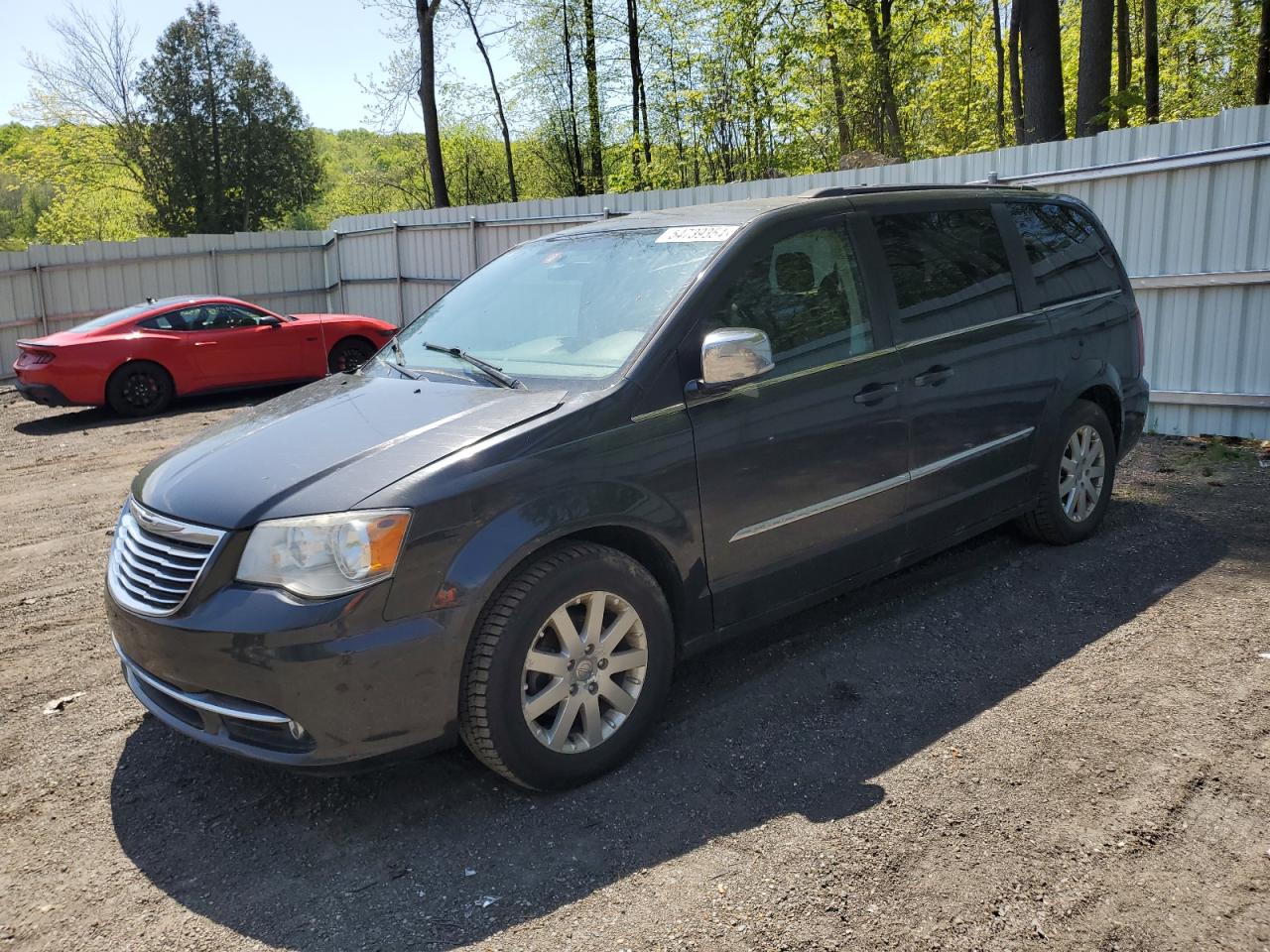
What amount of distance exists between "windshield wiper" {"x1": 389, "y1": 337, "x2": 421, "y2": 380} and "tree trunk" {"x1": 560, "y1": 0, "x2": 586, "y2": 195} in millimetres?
35501

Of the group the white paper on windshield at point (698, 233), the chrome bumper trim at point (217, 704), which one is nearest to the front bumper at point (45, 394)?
the chrome bumper trim at point (217, 704)

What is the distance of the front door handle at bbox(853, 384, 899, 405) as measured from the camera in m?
4.31

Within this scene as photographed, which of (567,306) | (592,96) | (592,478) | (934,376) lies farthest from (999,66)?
(592,478)

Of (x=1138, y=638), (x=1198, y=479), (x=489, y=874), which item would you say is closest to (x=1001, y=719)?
(x=1138, y=638)

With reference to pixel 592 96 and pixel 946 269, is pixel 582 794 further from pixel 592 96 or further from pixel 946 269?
pixel 592 96

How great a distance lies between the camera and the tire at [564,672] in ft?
10.6

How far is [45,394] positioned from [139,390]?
1.05 metres

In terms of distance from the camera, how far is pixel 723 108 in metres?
30.7

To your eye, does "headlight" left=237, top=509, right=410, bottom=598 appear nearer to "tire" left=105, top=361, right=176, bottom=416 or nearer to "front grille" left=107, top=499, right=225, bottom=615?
"front grille" left=107, top=499, right=225, bottom=615

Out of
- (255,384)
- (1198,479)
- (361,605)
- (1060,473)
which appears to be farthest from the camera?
(255,384)

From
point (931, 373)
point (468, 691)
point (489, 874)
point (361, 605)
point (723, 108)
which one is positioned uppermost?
point (723, 108)

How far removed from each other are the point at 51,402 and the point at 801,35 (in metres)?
21.3

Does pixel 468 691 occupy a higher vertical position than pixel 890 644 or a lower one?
higher

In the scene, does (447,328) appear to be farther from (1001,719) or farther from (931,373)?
(1001,719)
